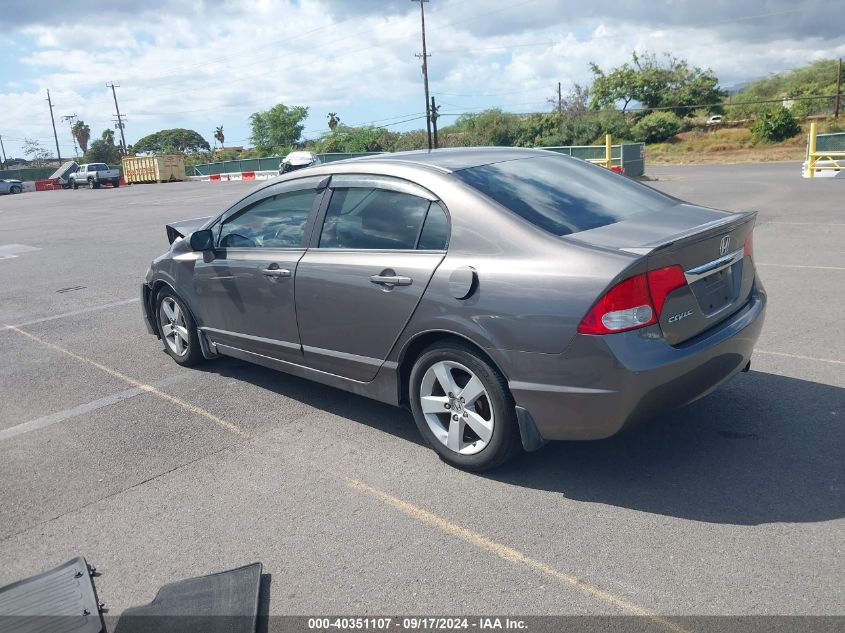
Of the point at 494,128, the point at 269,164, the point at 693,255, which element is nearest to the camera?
the point at 693,255

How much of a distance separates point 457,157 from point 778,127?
168 feet

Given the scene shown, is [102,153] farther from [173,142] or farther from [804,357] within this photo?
[804,357]

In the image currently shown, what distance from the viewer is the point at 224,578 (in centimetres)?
323

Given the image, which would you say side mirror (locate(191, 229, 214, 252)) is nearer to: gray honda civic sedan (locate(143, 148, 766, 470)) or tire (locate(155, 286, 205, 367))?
gray honda civic sedan (locate(143, 148, 766, 470))

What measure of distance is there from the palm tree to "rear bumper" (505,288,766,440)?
140 m

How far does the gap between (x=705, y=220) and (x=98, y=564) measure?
3.49 metres

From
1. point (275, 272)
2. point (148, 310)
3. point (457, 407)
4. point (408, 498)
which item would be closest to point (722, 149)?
point (148, 310)

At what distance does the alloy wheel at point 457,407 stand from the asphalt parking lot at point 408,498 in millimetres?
212

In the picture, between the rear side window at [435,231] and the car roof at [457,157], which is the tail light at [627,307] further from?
the car roof at [457,157]

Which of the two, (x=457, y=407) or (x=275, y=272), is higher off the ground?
(x=275, y=272)

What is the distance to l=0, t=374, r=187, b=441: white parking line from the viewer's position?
17.0ft

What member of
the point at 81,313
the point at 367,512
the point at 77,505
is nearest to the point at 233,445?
the point at 77,505

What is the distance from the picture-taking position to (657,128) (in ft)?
189

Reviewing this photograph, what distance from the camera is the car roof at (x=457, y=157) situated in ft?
14.8
